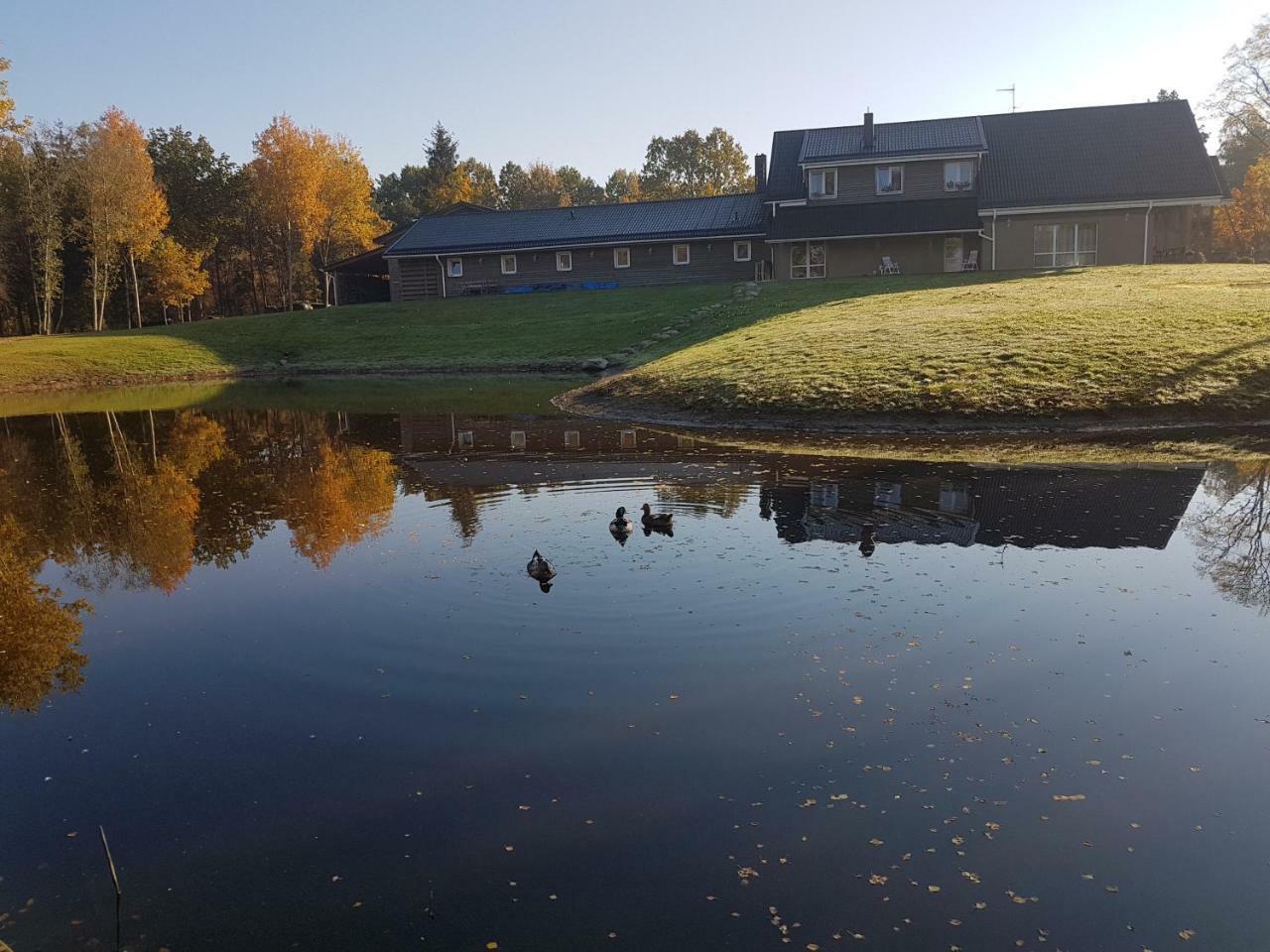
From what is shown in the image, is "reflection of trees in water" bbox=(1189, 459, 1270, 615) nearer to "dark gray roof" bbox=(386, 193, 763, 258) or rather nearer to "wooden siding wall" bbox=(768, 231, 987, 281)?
"wooden siding wall" bbox=(768, 231, 987, 281)

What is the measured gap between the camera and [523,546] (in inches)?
533

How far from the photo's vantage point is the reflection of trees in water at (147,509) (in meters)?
11.5

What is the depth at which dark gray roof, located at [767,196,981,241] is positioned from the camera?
1938 inches

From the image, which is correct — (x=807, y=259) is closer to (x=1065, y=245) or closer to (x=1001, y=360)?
(x=1065, y=245)

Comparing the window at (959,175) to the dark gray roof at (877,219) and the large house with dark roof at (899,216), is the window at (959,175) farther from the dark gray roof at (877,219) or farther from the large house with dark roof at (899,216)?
the dark gray roof at (877,219)

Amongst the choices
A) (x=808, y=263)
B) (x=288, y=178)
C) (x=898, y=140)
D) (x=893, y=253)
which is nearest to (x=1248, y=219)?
(x=898, y=140)

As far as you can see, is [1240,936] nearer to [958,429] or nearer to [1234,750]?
[1234,750]

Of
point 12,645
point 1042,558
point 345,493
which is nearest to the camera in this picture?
point 12,645

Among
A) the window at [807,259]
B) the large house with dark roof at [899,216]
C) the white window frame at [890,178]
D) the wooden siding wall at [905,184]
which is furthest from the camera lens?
the window at [807,259]

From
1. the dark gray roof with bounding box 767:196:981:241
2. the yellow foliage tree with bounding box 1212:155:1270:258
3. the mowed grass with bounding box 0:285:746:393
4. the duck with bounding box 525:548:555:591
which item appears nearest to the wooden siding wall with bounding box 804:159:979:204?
the dark gray roof with bounding box 767:196:981:241

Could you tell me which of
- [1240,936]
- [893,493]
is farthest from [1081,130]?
[1240,936]

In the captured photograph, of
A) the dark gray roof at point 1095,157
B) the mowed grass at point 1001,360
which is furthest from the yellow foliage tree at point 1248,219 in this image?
the mowed grass at point 1001,360

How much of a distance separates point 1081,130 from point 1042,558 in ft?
162

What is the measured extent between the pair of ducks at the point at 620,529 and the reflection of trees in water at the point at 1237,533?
6883 mm
